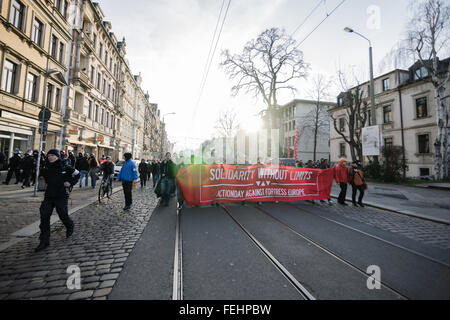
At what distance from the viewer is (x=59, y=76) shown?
1739cm

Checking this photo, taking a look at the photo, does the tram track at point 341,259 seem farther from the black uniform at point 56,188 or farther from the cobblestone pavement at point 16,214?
A: the cobblestone pavement at point 16,214

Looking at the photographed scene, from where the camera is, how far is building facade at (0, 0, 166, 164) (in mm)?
13031

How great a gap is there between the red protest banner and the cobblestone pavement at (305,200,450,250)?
158 centimetres

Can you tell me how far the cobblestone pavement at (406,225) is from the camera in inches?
190

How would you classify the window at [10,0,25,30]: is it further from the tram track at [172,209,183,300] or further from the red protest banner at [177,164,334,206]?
the tram track at [172,209,183,300]

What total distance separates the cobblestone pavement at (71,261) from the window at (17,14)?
15492 mm

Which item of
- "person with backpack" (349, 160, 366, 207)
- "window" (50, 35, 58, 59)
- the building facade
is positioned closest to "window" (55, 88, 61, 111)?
the building facade

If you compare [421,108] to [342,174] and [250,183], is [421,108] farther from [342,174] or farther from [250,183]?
[250,183]

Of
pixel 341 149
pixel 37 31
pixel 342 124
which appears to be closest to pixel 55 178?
pixel 37 31

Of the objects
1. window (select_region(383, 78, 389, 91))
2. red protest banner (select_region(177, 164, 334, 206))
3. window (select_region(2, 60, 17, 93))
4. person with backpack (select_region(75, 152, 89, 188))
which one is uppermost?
window (select_region(383, 78, 389, 91))

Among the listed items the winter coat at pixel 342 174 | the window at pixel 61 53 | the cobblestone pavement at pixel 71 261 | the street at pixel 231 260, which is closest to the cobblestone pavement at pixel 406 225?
the street at pixel 231 260

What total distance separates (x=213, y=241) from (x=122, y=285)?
1.94 meters

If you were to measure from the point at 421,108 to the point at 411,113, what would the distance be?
1077 millimetres
